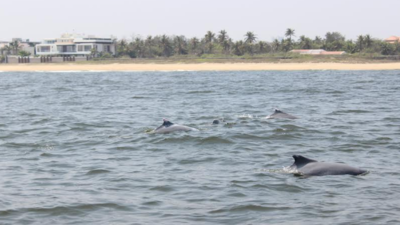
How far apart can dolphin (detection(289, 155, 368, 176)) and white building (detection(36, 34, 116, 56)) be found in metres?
149

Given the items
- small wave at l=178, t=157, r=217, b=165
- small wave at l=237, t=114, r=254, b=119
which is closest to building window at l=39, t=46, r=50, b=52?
small wave at l=237, t=114, r=254, b=119

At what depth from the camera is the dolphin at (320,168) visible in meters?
13.7

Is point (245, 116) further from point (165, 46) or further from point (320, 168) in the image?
point (165, 46)

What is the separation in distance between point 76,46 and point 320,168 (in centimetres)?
15761

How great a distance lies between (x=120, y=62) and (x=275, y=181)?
11728 centimetres

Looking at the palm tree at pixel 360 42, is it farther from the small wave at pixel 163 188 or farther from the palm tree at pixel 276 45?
the small wave at pixel 163 188

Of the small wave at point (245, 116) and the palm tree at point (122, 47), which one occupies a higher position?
the palm tree at point (122, 47)

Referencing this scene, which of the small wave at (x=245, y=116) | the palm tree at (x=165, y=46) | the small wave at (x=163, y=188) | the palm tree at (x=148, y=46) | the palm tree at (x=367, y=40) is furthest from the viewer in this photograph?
the palm tree at (x=165, y=46)

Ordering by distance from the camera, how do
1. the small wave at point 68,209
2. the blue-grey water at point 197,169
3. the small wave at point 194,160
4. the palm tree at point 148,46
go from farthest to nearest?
the palm tree at point 148,46
the small wave at point 194,160
the small wave at point 68,209
the blue-grey water at point 197,169

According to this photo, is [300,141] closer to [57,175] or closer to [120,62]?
[57,175]

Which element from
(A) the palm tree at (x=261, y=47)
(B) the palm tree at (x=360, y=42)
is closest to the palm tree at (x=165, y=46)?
(A) the palm tree at (x=261, y=47)

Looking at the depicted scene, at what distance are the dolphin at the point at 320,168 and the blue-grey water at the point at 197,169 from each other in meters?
0.37

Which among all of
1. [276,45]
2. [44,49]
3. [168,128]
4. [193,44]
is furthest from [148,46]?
[168,128]

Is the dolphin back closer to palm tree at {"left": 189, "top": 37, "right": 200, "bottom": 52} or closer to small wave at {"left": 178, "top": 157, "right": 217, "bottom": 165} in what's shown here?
small wave at {"left": 178, "top": 157, "right": 217, "bottom": 165}
